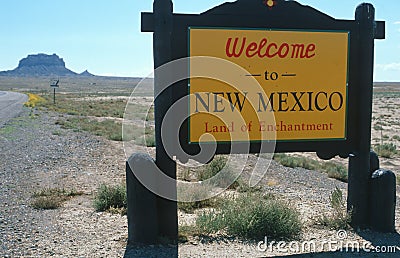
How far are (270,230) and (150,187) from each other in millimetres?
1676

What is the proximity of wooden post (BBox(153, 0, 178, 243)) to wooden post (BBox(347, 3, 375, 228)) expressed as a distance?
242 cm

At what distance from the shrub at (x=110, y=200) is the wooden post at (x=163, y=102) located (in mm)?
1759

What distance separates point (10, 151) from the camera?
46.0ft

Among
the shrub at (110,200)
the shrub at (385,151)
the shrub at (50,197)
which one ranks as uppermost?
the shrub at (110,200)

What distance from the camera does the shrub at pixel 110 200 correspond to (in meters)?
7.05

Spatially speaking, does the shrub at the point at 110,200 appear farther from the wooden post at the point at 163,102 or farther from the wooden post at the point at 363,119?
the wooden post at the point at 363,119

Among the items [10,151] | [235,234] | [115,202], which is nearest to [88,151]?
[10,151]

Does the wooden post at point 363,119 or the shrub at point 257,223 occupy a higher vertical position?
the wooden post at point 363,119

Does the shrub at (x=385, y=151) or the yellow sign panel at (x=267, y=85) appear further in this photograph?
the shrub at (x=385, y=151)

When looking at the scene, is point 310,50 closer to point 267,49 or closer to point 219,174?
point 267,49

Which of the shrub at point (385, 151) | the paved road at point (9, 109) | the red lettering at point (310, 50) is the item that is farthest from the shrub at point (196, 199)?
the paved road at point (9, 109)

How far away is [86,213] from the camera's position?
685 cm

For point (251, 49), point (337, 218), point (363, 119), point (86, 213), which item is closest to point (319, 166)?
point (337, 218)

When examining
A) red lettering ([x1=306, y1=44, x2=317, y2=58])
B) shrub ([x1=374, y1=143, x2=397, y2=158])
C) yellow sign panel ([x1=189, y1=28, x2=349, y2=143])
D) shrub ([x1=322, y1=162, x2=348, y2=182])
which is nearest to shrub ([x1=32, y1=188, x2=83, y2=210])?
yellow sign panel ([x1=189, y1=28, x2=349, y2=143])
